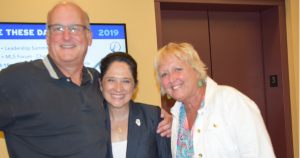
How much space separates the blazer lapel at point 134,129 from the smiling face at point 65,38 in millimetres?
519

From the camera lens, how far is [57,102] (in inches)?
63.0

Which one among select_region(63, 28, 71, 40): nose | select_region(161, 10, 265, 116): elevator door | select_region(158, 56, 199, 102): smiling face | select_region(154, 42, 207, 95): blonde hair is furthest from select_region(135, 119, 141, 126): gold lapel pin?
select_region(161, 10, 265, 116): elevator door

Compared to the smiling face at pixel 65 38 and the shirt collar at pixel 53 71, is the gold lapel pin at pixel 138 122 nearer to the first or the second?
the shirt collar at pixel 53 71

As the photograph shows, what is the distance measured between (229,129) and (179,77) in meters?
0.41

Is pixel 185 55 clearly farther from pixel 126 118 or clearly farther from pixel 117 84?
pixel 126 118

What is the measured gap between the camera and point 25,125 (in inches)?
60.3

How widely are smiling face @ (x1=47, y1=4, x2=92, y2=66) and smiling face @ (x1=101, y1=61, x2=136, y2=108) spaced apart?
0.95 ft

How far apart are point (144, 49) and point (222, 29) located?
3.76 ft

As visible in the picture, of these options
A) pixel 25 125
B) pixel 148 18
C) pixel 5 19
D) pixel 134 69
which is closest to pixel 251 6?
pixel 148 18

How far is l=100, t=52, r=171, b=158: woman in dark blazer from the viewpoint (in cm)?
197

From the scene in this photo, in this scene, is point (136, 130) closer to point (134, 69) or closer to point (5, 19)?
Result: point (134, 69)

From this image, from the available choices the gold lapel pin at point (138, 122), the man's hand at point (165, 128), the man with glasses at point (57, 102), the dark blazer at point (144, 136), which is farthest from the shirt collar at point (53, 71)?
the man's hand at point (165, 128)

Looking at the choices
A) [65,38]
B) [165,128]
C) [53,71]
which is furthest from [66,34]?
[165,128]

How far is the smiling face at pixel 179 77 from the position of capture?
1939 mm
